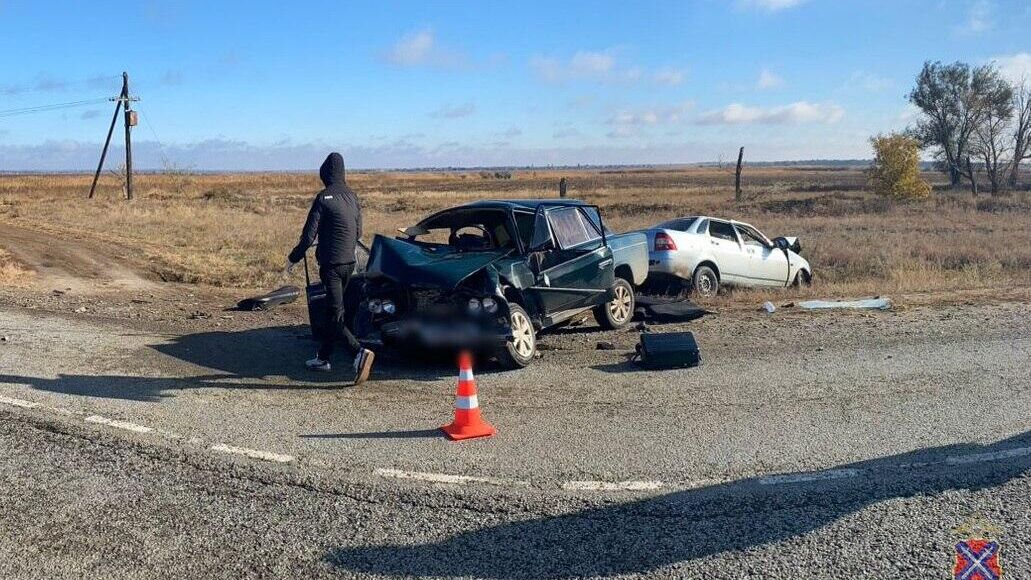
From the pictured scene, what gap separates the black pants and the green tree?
43170 millimetres

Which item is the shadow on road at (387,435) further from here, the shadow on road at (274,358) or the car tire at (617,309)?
the car tire at (617,309)

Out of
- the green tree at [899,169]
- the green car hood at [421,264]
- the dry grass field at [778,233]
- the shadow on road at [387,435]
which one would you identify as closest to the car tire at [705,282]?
the dry grass field at [778,233]

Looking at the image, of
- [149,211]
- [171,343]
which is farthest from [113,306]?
[149,211]

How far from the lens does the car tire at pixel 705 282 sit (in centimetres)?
1377

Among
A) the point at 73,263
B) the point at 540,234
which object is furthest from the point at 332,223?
the point at 73,263

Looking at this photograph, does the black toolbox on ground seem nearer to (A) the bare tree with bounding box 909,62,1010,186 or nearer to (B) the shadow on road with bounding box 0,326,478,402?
(B) the shadow on road with bounding box 0,326,478,402

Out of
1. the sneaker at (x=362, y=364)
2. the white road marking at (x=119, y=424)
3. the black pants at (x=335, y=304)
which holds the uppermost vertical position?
the black pants at (x=335, y=304)

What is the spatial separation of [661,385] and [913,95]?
57.6 meters

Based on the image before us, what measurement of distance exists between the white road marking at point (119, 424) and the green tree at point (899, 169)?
4542 centimetres

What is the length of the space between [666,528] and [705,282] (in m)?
9.79

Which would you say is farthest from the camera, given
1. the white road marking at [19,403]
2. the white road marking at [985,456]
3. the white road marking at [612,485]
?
the white road marking at [19,403]

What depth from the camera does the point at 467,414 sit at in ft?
20.3

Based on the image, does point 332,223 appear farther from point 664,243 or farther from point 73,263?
point 73,263

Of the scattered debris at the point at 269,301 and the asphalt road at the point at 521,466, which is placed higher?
the scattered debris at the point at 269,301
